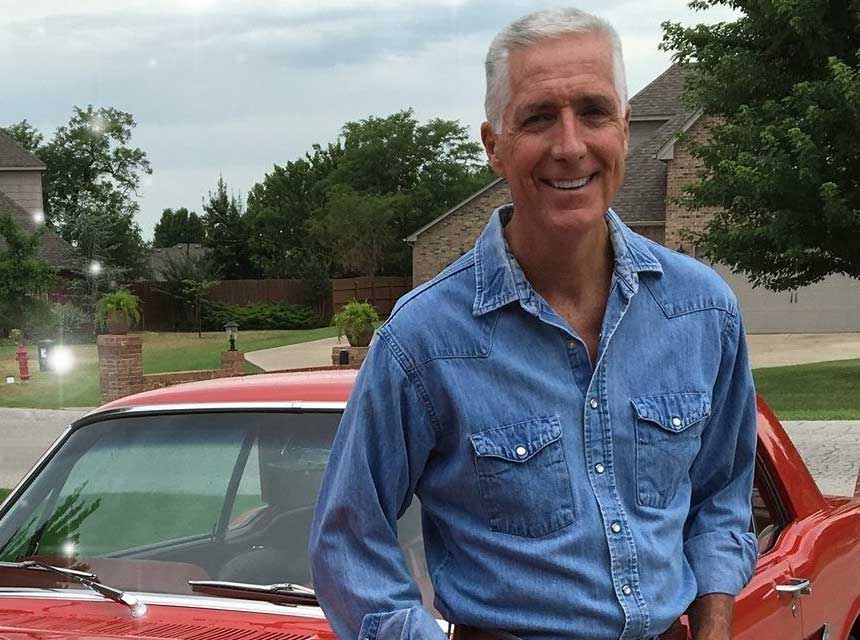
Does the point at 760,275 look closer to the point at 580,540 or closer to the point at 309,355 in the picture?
the point at 309,355

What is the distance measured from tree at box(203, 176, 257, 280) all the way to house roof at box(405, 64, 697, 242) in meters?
31.8

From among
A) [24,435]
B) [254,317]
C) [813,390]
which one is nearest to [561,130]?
[24,435]

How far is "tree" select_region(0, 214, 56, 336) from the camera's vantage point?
2569 cm

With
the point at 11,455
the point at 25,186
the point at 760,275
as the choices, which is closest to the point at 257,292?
the point at 25,186

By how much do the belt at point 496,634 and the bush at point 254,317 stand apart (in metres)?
45.1

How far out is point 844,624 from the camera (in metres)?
3.44

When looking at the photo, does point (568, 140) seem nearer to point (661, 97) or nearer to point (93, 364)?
point (93, 364)

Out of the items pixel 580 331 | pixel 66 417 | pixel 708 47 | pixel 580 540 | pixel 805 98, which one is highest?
pixel 708 47

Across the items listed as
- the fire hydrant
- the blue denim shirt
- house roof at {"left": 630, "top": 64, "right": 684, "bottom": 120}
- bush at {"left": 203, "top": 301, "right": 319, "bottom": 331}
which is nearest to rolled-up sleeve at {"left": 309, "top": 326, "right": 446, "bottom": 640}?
the blue denim shirt

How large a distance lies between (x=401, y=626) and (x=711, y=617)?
1.90ft

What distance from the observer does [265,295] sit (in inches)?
2013

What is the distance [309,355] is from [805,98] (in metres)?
14.0

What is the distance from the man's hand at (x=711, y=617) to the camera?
6.16 ft

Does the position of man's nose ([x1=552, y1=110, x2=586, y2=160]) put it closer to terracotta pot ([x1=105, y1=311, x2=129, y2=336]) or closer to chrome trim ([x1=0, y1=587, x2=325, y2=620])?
chrome trim ([x1=0, y1=587, x2=325, y2=620])
